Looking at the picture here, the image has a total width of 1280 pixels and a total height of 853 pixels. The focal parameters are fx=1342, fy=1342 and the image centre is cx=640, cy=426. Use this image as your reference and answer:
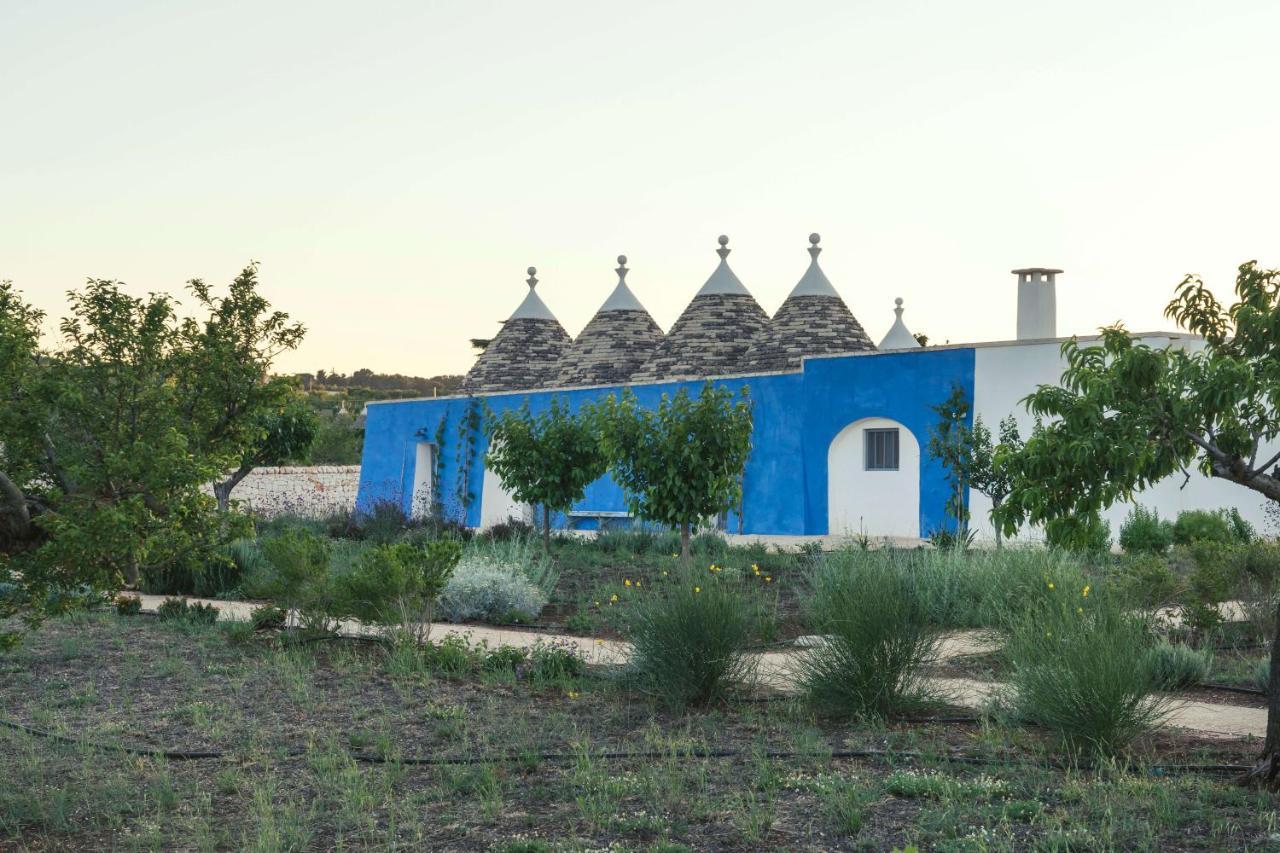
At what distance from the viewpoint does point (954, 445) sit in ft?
68.1

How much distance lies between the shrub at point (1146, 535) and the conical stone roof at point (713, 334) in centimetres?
878

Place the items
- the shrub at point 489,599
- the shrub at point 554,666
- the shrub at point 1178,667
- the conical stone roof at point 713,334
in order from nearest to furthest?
the shrub at point 1178,667, the shrub at point 554,666, the shrub at point 489,599, the conical stone roof at point 713,334

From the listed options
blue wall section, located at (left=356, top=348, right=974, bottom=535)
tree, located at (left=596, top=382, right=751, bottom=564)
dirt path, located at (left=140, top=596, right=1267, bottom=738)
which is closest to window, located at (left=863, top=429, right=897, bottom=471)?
blue wall section, located at (left=356, top=348, right=974, bottom=535)

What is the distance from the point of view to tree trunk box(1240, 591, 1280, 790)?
6062mm

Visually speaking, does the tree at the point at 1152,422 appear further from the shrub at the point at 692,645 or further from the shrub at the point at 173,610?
the shrub at the point at 173,610

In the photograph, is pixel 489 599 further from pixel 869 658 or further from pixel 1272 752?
pixel 1272 752

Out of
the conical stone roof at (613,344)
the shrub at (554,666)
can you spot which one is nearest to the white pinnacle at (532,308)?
the conical stone roof at (613,344)

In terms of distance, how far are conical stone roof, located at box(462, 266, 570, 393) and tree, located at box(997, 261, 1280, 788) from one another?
2427 cm

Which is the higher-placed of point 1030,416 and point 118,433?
point 1030,416

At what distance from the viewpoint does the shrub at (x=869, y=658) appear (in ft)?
25.2

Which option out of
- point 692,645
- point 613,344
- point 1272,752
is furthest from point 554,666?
point 613,344

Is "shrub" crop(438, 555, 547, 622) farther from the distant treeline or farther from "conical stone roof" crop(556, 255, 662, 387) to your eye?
the distant treeline

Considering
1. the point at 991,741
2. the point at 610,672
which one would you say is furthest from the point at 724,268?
the point at 991,741

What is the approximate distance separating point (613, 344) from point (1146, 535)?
13667mm
